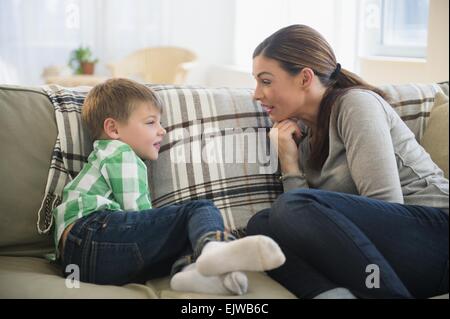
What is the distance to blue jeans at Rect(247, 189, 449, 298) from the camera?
4.41 ft

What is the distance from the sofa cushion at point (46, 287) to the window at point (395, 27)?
2.37 metres

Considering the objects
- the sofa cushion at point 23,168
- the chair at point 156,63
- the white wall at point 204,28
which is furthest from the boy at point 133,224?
the white wall at point 204,28

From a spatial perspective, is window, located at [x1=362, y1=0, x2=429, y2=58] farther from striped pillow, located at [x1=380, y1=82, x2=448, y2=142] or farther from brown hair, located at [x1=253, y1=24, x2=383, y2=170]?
brown hair, located at [x1=253, y1=24, x2=383, y2=170]

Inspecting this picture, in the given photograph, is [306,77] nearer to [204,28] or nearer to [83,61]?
[83,61]

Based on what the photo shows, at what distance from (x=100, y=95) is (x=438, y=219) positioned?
921mm

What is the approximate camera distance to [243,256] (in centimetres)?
121

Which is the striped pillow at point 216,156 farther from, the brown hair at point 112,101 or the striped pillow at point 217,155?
the brown hair at point 112,101

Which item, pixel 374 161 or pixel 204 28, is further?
pixel 204 28

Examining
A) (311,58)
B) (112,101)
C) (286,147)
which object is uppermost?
(311,58)

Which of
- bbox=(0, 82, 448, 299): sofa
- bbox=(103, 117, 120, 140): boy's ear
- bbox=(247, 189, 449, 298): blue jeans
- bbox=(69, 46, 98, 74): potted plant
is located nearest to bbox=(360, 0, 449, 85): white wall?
bbox=(0, 82, 448, 299): sofa

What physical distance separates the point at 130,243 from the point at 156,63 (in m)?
3.87

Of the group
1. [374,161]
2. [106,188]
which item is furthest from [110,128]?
[374,161]

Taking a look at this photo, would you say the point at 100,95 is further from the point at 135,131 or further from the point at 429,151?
the point at 429,151

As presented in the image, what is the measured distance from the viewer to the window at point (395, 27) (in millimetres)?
3334
